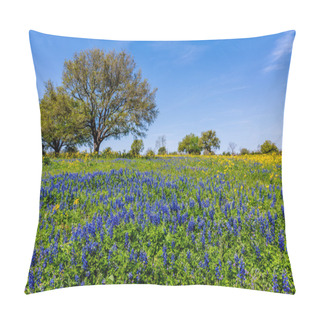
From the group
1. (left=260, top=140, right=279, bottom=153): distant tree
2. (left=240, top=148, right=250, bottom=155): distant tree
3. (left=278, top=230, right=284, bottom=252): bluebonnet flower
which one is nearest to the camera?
(left=278, top=230, right=284, bottom=252): bluebonnet flower

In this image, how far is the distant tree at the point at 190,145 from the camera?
9.40ft

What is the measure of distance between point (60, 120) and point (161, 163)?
1.25 meters

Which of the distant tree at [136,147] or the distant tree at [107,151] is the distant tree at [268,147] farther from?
the distant tree at [107,151]

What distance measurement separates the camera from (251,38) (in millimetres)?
2793

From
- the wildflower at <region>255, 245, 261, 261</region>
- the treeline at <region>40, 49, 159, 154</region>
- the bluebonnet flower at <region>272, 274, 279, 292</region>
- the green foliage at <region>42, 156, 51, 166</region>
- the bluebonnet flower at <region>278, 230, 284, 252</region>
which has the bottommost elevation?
the bluebonnet flower at <region>272, 274, 279, 292</region>

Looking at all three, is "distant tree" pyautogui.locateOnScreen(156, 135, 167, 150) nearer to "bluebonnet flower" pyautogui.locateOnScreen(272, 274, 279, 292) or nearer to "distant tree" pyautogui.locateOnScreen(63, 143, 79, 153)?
"distant tree" pyautogui.locateOnScreen(63, 143, 79, 153)

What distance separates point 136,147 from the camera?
9.60 ft

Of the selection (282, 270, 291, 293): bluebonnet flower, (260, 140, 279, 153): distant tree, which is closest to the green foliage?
(260, 140, 279, 153): distant tree

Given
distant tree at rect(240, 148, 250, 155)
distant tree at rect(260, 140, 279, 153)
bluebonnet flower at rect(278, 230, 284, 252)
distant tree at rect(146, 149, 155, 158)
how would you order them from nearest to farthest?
bluebonnet flower at rect(278, 230, 284, 252) < distant tree at rect(260, 140, 279, 153) < distant tree at rect(240, 148, 250, 155) < distant tree at rect(146, 149, 155, 158)

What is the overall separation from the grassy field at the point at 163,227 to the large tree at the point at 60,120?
0.23 m

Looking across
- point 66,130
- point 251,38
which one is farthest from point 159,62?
point 66,130

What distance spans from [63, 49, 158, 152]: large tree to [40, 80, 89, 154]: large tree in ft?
0.30

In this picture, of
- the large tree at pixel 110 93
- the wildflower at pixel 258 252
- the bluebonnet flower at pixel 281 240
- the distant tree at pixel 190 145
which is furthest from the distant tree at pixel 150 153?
the bluebonnet flower at pixel 281 240

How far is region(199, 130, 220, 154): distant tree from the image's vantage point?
2.81m
